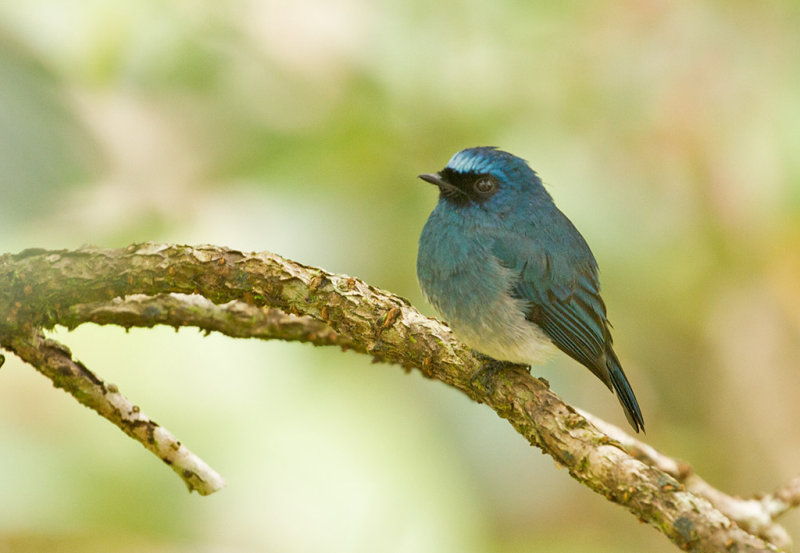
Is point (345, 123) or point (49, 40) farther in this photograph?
point (345, 123)

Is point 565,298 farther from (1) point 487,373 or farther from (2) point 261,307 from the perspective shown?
(2) point 261,307

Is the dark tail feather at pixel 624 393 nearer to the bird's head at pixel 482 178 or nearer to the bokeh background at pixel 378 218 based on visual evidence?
the bird's head at pixel 482 178

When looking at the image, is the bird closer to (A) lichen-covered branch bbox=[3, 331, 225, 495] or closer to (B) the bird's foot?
(B) the bird's foot

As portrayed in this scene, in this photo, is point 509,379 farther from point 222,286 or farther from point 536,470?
point 536,470

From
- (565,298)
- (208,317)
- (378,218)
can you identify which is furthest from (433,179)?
(208,317)

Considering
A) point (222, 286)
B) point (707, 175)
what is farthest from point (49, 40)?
point (707, 175)

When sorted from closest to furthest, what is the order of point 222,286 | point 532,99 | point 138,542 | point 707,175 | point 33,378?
1. point 222,286
2. point 138,542
3. point 33,378
4. point 532,99
5. point 707,175

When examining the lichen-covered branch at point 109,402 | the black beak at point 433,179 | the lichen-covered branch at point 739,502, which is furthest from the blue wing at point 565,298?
the lichen-covered branch at point 109,402
